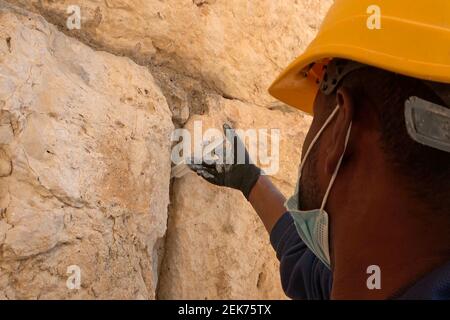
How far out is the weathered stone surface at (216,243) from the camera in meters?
1.42

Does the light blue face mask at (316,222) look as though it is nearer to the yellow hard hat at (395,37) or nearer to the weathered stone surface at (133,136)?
the yellow hard hat at (395,37)

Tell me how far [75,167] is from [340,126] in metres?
0.59

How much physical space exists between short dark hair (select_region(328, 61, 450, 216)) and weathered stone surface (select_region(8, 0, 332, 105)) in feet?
2.58

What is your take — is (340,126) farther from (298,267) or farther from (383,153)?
(298,267)

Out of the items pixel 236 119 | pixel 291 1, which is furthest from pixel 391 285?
pixel 291 1

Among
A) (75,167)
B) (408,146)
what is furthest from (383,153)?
(75,167)

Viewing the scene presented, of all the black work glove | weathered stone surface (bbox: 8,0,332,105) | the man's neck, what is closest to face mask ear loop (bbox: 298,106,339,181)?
the man's neck

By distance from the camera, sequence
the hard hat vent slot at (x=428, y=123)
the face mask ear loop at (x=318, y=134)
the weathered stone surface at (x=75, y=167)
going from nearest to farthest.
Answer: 1. the hard hat vent slot at (x=428, y=123)
2. the face mask ear loop at (x=318, y=134)
3. the weathered stone surface at (x=75, y=167)

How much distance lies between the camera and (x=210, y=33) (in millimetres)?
1530

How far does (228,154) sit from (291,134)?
0.98ft

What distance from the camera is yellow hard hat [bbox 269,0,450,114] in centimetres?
78

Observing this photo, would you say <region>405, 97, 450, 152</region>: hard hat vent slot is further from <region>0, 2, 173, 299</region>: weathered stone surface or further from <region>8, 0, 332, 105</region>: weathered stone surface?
<region>8, 0, 332, 105</region>: weathered stone surface

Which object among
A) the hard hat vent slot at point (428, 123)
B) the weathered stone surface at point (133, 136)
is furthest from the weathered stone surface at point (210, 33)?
the hard hat vent slot at point (428, 123)
